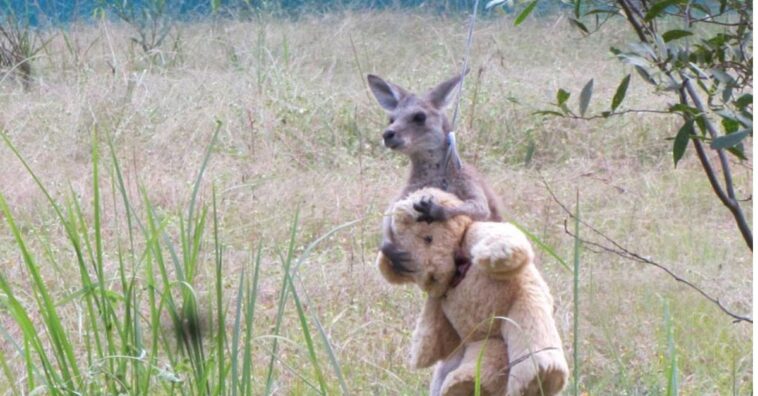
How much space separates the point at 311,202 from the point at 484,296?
3.32 metres

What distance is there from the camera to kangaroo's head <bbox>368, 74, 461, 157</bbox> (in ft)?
8.66

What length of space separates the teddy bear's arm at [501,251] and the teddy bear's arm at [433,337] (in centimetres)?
21

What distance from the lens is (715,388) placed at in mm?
3656

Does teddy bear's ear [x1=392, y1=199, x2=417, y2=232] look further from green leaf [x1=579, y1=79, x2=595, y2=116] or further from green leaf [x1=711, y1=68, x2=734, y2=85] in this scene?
green leaf [x1=711, y1=68, x2=734, y2=85]

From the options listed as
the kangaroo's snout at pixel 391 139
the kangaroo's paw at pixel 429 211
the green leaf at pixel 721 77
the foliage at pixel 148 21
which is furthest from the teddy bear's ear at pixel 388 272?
the foliage at pixel 148 21

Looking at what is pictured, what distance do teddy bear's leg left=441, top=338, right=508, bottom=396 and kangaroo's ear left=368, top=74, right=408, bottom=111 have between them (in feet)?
2.50

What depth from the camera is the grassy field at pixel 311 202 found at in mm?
3217

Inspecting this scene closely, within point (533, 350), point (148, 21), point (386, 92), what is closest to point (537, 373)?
point (533, 350)

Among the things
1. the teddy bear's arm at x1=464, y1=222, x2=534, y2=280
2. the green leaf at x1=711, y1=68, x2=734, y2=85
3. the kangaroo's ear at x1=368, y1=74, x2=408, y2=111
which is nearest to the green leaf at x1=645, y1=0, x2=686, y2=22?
the green leaf at x1=711, y1=68, x2=734, y2=85

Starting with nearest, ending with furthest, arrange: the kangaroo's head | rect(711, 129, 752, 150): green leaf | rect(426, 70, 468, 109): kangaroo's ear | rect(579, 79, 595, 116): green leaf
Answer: rect(711, 129, 752, 150): green leaf < rect(579, 79, 595, 116): green leaf < the kangaroo's head < rect(426, 70, 468, 109): kangaroo's ear

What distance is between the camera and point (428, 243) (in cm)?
238

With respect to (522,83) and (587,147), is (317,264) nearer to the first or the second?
(587,147)

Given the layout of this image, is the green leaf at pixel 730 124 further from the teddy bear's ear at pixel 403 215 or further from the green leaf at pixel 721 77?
the teddy bear's ear at pixel 403 215

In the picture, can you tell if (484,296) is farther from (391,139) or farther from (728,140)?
(728,140)
